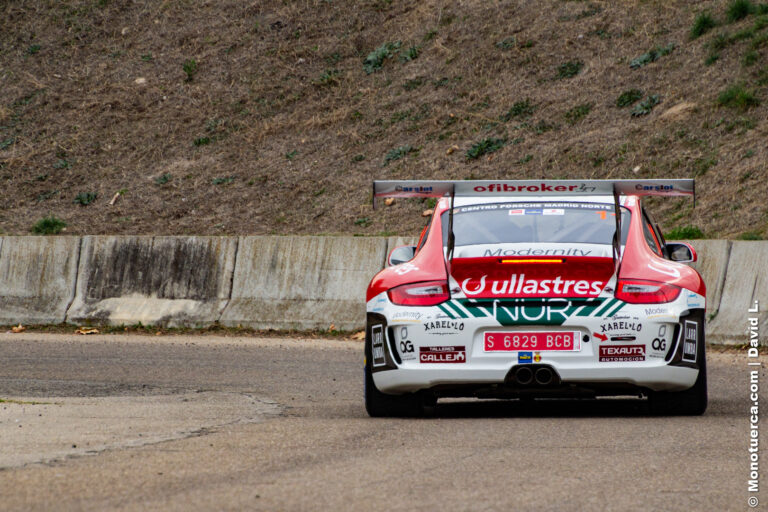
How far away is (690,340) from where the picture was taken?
804 centimetres

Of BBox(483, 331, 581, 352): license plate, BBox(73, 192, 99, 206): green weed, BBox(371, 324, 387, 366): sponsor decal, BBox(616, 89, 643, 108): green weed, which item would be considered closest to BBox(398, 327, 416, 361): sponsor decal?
BBox(371, 324, 387, 366): sponsor decal

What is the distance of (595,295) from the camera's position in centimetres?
794

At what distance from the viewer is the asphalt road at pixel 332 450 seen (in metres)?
5.28

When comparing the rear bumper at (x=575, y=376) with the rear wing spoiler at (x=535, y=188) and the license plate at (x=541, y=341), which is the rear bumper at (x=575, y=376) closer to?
the license plate at (x=541, y=341)

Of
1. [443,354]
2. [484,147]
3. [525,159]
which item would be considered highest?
[484,147]

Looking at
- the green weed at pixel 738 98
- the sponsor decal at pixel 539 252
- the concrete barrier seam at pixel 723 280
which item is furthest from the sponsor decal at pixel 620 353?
the green weed at pixel 738 98

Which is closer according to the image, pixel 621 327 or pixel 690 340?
pixel 621 327

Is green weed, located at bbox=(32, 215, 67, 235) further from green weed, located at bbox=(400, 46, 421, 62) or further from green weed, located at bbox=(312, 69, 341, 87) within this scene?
green weed, located at bbox=(400, 46, 421, 62)

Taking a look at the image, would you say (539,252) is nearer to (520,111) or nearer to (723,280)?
(723,280)

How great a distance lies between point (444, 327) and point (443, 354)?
0.56 ft

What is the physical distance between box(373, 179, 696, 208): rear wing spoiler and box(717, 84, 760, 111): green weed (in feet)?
45.5

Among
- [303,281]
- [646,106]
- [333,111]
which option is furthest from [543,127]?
[303,281]

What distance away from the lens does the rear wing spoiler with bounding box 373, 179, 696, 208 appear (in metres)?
8.80

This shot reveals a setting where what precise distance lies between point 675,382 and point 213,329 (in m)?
8.68
